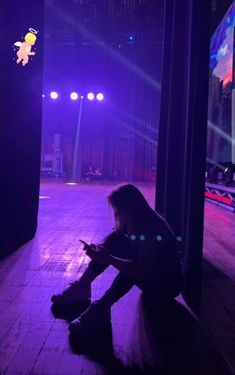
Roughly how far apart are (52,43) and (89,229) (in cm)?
1419

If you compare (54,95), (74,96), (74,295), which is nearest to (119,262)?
(74,295)

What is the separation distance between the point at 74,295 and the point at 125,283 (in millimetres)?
506

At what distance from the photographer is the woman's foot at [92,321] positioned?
207cm

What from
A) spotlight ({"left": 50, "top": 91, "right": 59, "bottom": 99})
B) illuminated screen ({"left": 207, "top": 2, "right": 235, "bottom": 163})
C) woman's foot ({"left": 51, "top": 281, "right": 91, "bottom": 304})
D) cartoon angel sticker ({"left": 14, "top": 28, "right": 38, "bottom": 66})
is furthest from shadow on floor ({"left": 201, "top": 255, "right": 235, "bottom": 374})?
spotlight ({"left": 50, "top": 91, "right": 59, "bottom": 99})

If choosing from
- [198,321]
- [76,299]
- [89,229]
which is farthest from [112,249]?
[89,229]

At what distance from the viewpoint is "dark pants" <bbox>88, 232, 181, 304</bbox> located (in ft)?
6.93

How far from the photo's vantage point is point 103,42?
56.4ft

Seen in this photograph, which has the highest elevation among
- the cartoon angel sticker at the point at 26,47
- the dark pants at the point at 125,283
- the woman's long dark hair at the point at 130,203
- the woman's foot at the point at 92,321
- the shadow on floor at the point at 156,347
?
the cartoon angel sticker at the point at 26,47

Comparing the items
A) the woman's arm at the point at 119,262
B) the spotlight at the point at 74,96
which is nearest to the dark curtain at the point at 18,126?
the woman's arm at the point at 119,262

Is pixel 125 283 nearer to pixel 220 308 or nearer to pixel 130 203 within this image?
pixel 130 203

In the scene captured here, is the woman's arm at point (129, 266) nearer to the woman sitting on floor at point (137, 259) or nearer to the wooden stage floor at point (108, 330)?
the woman sitting on floor at point (137, 259)

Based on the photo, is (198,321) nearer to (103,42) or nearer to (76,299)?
(76,299)

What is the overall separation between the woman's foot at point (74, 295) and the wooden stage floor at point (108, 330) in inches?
4.1

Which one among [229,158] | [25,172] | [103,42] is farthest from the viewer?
[103,42]
